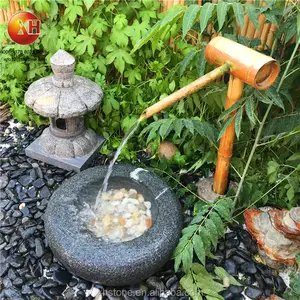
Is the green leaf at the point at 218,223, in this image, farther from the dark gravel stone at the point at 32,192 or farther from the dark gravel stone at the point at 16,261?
the dark gravel stone at the point at 32,192

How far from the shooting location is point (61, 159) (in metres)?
4.21

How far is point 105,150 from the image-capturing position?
442 centimetres

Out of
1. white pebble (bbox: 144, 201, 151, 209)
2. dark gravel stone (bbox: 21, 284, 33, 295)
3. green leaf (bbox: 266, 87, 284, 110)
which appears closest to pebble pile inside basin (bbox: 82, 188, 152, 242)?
white pebble (bbox: 144, 201, 151, 209)

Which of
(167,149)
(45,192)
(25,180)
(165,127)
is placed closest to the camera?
(165,127)

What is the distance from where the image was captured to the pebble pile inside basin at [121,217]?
3293 millimetres

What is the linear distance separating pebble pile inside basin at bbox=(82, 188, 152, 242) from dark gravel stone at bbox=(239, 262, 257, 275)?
877 mm

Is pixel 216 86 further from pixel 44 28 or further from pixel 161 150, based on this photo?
pixel 44 28

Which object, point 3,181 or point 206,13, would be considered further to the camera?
point 3,181

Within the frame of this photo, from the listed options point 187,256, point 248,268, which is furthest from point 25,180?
point 248,268

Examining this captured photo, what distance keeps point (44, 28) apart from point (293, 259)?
3.31 m

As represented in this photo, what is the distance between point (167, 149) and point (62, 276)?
1671 millimetres

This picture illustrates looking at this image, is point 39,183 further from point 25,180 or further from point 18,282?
point 18,282

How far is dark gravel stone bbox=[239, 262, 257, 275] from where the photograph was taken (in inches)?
134

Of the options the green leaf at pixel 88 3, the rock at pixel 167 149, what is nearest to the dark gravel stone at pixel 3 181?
the rock at pixel 167 149
